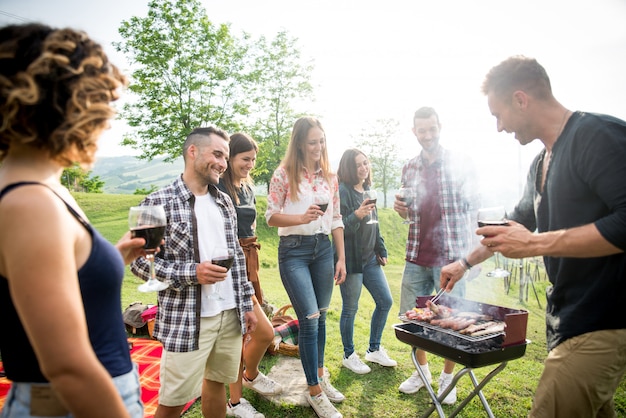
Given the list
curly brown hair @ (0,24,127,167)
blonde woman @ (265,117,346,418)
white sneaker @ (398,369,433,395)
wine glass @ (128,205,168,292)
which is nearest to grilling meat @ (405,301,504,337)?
blonde woman @ (265,117,346,418)

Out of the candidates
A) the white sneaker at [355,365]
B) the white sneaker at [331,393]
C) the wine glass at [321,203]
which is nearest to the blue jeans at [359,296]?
the white sneaker at [355,365]

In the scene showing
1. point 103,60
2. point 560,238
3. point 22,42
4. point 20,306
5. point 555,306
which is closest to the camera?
point 20,306

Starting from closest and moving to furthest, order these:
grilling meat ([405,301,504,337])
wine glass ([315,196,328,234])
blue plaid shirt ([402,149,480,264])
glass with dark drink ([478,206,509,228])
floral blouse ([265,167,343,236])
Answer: glass with dark drink ([478,206,509,228])
grilling meat ([405,301,504,337])
wine glass ([315,196,328,234])
floral blouse ([265,167,343,236])
blue plaid shirt ([402,149,480,264])

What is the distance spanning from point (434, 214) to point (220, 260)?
2.51 meters

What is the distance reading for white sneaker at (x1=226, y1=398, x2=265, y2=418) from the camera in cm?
354

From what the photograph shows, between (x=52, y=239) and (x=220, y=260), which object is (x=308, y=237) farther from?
(x=52, y=239)

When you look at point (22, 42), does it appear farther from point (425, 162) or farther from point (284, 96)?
point (284, 96)

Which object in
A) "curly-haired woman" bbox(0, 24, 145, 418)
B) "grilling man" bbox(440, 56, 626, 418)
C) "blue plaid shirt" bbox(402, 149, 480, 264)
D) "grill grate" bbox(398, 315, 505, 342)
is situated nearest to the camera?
"curly-haired woman" bbox(0, 24, 145, 418)

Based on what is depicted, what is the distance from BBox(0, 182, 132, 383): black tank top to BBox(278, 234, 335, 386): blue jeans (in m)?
2.19

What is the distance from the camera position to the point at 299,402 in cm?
384

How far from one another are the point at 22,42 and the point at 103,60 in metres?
0.22

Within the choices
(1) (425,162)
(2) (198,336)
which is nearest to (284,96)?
(1) (425,162)

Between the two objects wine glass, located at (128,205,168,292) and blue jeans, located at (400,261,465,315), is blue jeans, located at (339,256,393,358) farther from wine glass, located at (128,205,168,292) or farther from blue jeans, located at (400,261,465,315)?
wine glass, located at (128,205,168,292)

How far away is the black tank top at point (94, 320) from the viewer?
1.16m
